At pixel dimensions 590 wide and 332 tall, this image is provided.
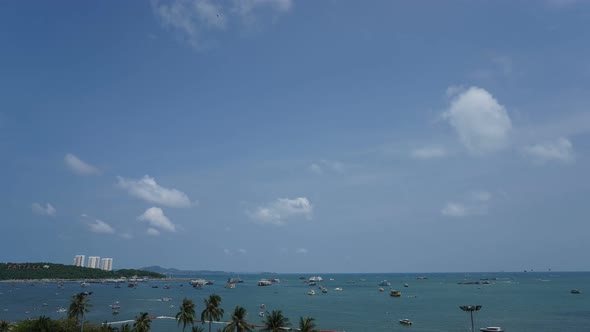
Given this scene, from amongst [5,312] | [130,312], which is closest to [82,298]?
[130,312]

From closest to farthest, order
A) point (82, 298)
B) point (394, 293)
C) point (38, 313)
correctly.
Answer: point (82, 298)
point (38, 313)
point (394, 293)

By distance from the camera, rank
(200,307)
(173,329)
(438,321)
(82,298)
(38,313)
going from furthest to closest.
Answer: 1. (200,307)
2. (38,313)
3. (438,321)
4. (173,329)
5. (82,298)

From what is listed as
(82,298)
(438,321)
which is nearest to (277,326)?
(82,298)

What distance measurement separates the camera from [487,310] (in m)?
136

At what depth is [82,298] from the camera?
7962cm

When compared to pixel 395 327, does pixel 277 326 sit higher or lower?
higher

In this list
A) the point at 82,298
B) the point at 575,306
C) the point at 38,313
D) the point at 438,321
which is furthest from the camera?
the point at 575,306

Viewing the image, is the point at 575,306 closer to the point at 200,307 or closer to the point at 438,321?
the point at 438,321

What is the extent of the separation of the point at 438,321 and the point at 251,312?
5959cm

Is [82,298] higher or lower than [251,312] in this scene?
higher

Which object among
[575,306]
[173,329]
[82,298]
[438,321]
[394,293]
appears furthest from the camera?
[394,293]

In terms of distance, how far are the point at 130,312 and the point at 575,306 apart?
492 ft

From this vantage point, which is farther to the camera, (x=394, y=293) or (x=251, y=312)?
(x=394, y=293)

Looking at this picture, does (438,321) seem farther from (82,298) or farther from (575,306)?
(82,298)
